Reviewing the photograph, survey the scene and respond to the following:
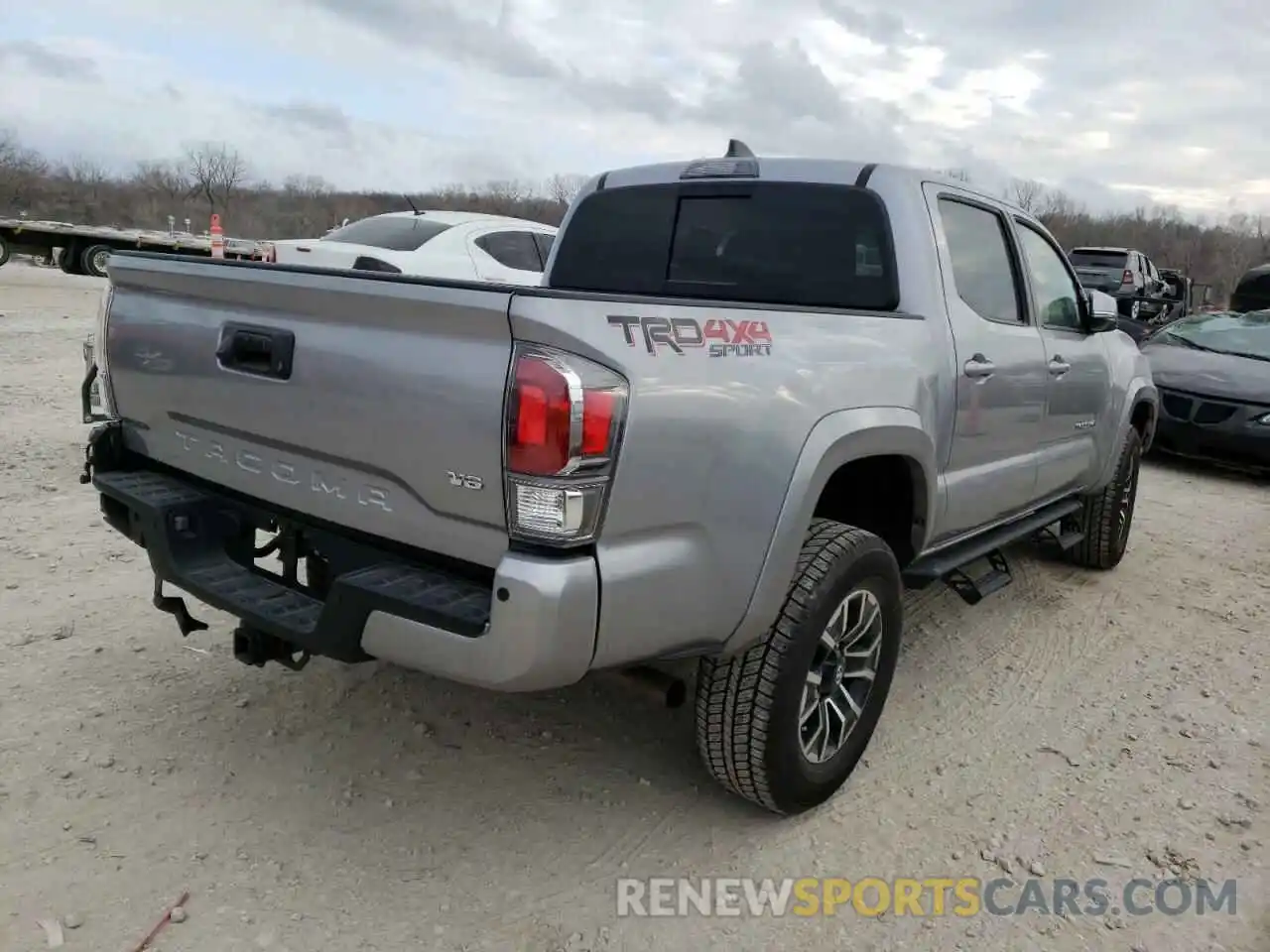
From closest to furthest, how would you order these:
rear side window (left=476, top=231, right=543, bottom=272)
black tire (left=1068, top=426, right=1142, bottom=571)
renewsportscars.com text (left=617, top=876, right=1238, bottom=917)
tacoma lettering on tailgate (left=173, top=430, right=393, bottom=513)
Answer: tacoma lettering on tailgate (left=173, top=430, right=393, bottom=513) → renewsportscars.com text (left=617, top=876, right=1238, bottom=917) → black tire (left=1068, top=426, right=1142, bottom=571) → rear side window (left=476, top=231, right=543, bottom=272)

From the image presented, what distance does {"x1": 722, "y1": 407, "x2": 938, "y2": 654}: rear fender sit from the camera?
2.52 metres

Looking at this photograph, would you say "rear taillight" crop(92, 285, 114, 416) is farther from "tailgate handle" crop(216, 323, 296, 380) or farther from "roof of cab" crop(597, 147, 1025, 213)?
"roof of cab" crop(597, 147, 1025, 213)

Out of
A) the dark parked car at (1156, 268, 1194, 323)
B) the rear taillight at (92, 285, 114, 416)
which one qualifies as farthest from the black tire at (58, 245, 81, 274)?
the dark parked car at (1156, 268, 1194, 323)

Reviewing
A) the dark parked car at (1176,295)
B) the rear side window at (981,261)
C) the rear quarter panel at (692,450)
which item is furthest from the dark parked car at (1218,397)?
the dark parked car at (1176,295)

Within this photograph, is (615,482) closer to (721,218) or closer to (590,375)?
(590,375)

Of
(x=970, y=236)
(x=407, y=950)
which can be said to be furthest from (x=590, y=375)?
(x=970, y=236)

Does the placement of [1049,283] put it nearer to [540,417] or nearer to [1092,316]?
[1092,316]

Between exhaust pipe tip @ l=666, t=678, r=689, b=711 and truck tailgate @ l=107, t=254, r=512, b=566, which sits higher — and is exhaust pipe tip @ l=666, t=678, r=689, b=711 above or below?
below

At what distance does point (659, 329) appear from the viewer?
7.44ft

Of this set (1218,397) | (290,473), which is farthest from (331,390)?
(1218,397)

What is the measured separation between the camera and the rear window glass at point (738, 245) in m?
3.50

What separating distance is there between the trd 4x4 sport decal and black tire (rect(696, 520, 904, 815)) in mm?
666

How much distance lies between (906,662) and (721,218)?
6.79ft

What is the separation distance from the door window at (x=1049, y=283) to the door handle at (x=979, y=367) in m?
0.87
